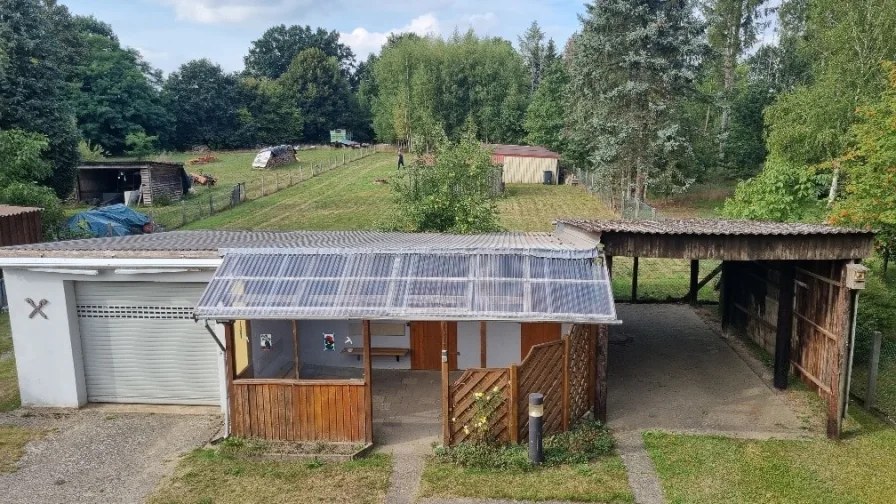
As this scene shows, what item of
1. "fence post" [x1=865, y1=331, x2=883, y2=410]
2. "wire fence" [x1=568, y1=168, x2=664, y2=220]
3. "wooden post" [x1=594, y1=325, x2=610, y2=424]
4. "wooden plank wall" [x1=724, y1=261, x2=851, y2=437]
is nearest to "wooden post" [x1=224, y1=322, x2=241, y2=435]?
"wooden post" [x1=594, y1=325, x2=610, y2=424]

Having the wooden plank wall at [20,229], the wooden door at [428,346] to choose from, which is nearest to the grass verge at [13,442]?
the wooden door at [428,346]

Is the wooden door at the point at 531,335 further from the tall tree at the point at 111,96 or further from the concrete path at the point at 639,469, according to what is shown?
the tall tree at the point at 111,96

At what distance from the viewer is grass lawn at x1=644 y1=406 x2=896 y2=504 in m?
7.59

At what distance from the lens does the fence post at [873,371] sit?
953 cm

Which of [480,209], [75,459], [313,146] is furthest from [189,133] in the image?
[75,459]

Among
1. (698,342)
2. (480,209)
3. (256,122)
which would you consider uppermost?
(256,122)

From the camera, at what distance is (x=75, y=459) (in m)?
8.79

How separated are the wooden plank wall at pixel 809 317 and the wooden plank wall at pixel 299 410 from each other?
6.93 metres

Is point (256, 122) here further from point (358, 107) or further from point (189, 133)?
point (358, 107)

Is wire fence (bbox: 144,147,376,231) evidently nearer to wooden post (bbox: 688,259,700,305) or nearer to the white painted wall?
the white painted wall

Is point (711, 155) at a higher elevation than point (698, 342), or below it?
higher

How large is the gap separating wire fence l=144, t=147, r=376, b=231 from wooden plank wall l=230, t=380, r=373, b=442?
1853 cm

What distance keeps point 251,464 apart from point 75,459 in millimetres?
2583

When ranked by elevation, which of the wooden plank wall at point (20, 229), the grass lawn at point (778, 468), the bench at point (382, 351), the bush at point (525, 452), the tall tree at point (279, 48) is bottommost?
the grass lawn at point (778, 468)
